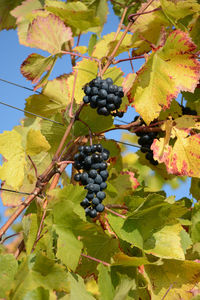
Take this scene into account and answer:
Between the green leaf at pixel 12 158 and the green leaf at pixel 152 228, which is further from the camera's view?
the green leaf at pixel 12 158

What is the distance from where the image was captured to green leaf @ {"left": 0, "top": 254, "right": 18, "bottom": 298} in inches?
33.4

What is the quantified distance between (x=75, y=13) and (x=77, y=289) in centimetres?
79

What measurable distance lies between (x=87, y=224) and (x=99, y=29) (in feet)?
2.96

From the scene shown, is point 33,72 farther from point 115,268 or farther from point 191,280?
point 191,280

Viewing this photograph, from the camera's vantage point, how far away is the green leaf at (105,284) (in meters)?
0.95

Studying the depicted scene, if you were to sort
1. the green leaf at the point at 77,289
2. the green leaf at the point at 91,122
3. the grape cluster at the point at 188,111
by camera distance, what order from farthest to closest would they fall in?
the grape cluster at the point at 188,111
the green leaf at the point at 91,122
the green leaf at the point at 77,289

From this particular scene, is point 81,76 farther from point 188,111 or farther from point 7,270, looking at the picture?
point 7,270

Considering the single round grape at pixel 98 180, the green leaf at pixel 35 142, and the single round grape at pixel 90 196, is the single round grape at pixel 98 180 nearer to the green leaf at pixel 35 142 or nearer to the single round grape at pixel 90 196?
the single round grape at pixel 90 196

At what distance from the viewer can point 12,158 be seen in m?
1.14

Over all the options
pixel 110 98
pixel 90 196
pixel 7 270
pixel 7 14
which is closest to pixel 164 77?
pixel 110 98

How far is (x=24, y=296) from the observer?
796 millimetres

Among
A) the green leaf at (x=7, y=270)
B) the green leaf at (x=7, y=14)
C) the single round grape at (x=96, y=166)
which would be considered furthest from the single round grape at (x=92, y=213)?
the green leaf at (x=7, y=14)

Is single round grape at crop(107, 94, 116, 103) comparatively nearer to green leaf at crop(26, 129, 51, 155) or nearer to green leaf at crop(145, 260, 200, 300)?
green leaf at crop(26, 129, 51, 155)

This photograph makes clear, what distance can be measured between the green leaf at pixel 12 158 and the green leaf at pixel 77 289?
12.8 inches
